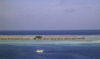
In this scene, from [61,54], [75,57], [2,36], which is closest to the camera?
[75,57]

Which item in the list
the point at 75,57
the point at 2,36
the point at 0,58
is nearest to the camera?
the point at 0,58

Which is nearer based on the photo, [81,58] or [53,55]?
[81,58]

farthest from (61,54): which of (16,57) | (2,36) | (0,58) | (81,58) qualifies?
(2,36)

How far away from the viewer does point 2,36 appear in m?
15.9

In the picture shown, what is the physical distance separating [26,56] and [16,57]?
0.60 meters

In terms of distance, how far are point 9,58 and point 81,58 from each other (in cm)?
319

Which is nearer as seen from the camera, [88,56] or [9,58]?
[9,58]

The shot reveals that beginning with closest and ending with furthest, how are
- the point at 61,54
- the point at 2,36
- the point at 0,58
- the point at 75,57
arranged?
the point at 0,58
the point at 75,57
the point at 61,54
the point at 2,36

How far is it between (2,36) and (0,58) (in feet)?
25.4

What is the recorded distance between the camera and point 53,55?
9.46 metres

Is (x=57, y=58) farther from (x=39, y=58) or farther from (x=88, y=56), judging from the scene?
(x=88, y=56)

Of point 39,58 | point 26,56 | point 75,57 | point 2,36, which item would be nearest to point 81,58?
point 75,57

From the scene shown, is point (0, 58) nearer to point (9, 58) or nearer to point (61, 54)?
point (9, 58)

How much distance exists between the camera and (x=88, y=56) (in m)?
9.27
